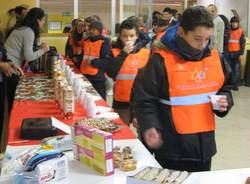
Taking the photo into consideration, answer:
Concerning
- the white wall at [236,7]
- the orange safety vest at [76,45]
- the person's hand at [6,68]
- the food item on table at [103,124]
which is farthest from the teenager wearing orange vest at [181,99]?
the white wall at [236,7]

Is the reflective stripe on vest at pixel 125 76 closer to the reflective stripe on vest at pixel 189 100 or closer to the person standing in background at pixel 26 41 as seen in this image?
the person standing in background at pixel 26 41

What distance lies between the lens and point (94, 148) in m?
1.69

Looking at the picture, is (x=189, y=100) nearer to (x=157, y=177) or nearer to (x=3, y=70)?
(x=157, y=177)

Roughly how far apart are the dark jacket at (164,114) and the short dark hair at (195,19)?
4.2 inches

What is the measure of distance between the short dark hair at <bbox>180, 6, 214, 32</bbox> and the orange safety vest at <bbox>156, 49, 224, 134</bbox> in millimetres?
166

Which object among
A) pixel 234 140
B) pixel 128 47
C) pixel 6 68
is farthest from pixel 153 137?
pixel 234 140

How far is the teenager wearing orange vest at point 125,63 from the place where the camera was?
3.43 meters

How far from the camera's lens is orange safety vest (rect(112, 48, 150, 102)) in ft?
11.4

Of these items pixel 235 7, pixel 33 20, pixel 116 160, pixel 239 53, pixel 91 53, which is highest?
pixel 235 7

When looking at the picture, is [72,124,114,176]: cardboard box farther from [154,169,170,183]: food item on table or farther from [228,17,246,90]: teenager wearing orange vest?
[228,17,246,90]: teenager wearing orange vest

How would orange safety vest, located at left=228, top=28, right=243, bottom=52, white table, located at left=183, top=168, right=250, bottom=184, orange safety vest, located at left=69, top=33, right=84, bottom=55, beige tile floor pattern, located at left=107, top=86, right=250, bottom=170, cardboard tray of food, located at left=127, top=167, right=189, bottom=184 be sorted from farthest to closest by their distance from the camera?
orange safety vest, located at left=228, top=28, right=243, bottom=52 < orange safety vest, located at left=69, top=33, right=84, bottom=55 < beige tile floor pattern, located at left=107, top=86, right=250, bottom=170 < white table, located at left=183, top=168, right=250, bottom=184 < cardboard tray of food, located at left=127, top=167, right=189, bottom=184

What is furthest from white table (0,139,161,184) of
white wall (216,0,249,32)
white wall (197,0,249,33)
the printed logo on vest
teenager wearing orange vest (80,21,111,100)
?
white wall (216,0,249,32)

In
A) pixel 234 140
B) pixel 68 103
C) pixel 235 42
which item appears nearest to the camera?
pixel 68 103

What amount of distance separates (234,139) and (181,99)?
288 centimetres
